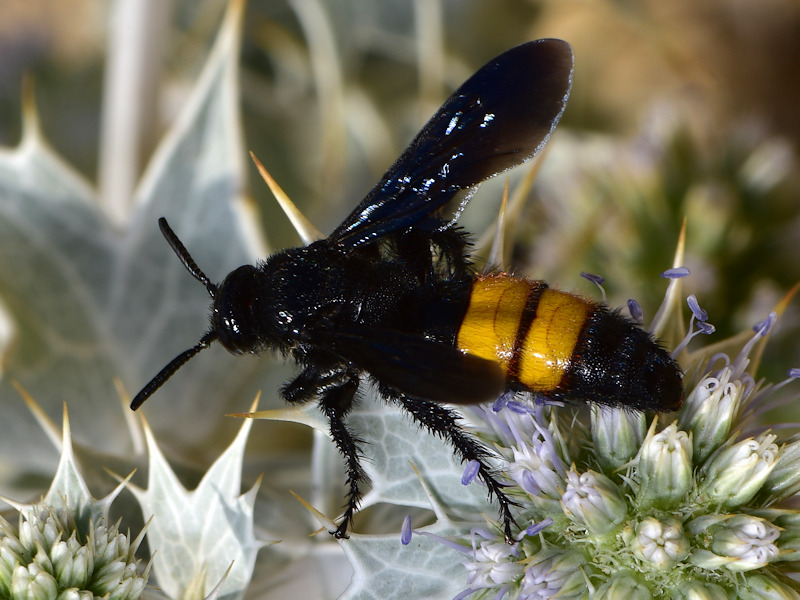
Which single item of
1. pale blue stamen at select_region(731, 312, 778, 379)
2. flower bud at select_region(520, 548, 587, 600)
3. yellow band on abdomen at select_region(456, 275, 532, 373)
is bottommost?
flower bud at select_region(520, 548, 587, 600)

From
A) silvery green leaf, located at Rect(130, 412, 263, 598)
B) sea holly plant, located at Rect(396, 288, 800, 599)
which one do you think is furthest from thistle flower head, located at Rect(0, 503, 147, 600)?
sea holly plant, located at Rect(396, 288, 800, 599)

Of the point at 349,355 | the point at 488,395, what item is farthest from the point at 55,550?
the point at 488,395

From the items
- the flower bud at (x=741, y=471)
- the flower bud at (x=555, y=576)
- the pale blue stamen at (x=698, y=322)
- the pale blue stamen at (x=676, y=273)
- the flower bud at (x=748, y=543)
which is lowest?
the flower bud at (x=748, y=543)

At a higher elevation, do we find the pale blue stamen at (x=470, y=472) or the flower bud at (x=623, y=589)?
the pale blue stamen at (x=470, y=472)

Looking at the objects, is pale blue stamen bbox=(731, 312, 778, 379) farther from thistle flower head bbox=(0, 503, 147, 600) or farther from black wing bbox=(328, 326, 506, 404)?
thistle flower head bbox=(0, 503, 147, 600)

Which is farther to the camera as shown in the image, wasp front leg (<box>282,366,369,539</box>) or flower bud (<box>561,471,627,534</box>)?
wasp front leg (<box>282,366,369,539</box>)

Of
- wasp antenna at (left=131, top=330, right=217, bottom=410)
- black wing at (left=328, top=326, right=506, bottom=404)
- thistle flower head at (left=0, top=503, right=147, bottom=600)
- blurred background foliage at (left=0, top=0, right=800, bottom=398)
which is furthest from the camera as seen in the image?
blurred background foliage at (left=0, top=0, right=800, bottom=398)

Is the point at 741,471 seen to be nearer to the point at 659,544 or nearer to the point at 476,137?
the point at 659,544

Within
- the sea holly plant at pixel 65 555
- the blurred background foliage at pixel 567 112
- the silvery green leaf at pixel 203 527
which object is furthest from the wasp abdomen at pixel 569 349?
the blurred background foliage at pixel 567 112

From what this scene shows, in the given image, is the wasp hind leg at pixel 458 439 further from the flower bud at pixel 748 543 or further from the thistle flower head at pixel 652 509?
the flower bud at pixel 748 543
